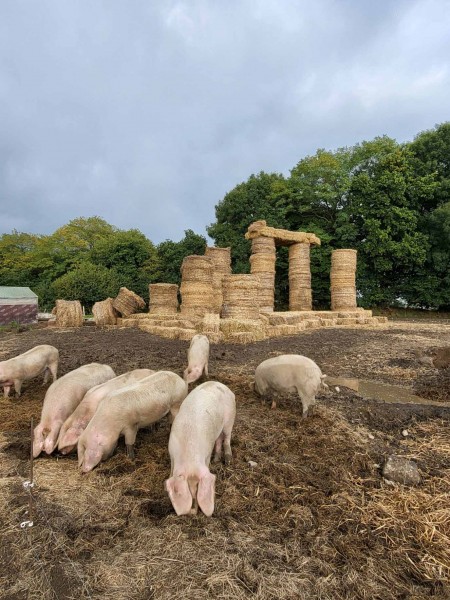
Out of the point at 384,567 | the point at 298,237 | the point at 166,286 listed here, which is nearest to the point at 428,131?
the point at 298,237

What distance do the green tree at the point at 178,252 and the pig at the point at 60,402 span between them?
2255 centimetres

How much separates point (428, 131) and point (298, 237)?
13.4 m

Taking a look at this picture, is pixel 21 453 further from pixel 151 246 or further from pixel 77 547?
pixel 151 246

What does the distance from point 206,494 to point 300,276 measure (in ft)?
56.4

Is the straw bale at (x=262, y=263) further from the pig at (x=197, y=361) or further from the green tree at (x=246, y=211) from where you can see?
the pig at (x=197, y=361)

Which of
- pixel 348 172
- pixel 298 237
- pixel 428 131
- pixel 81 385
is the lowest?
pixel 81 385

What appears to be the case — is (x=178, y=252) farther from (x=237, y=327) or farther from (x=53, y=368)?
(x=53, y=368)

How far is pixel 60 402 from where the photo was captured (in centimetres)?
407

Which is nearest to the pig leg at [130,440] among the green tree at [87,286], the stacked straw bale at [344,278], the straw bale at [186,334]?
the straw bale at [186,334]

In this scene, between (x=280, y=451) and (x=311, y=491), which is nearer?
(x=311, y=491)

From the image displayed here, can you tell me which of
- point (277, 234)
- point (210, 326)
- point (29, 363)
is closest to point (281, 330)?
point (210, 326)

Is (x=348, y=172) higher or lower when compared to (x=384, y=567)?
higher

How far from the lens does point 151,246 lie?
31844mm

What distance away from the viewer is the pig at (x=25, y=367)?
5539mm
